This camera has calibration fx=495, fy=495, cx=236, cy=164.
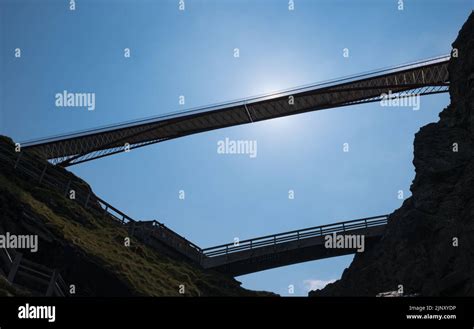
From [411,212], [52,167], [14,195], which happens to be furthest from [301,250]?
[14,195]

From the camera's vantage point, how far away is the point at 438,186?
29016 millimetres

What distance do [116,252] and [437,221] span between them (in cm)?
1710

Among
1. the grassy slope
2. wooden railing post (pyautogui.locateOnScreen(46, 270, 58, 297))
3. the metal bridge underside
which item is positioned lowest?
wooden railing post (pyautogui.locateOnScreen(46, 270, 58, 297))

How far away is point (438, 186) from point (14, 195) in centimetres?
2268

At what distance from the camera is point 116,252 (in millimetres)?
22406

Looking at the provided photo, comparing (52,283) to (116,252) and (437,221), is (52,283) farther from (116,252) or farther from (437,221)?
(437,221)

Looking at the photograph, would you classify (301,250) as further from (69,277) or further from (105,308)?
(105,308)

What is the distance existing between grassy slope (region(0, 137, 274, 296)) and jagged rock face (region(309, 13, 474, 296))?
7880 millimetres

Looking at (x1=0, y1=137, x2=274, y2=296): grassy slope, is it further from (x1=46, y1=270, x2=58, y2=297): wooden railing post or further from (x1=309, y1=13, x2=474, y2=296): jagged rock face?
(x1=309, y1=13, x2=474, y2=296): jagged rock face

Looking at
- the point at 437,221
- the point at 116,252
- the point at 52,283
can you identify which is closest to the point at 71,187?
the point at 116,252

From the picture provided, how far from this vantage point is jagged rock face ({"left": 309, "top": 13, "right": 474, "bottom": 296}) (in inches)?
927

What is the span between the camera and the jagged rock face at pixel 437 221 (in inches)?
927

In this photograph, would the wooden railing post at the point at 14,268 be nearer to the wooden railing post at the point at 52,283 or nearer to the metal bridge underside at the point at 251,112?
the wooden railing post at the point at 52,283

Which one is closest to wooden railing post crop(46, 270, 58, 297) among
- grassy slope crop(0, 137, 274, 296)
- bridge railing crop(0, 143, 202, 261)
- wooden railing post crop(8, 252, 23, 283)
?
wooden railing post crop(8, 252, 23, 283)
